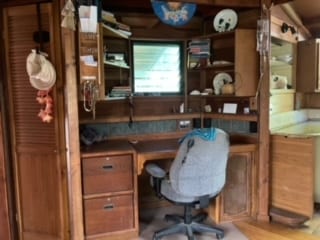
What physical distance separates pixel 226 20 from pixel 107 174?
1947 mm

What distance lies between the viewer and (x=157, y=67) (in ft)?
10.9

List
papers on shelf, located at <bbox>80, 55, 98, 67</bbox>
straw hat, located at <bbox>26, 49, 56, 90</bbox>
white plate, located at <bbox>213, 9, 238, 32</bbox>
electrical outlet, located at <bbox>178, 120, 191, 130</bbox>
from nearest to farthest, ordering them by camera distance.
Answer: straw hat, located at <bbox>26, 49, 56, 90</bbox> → papers on shelf, located at <bbox>80, 55, 98, 67</bbox> → white plate, located at <bbox>213, 9, 238, 32</bbox> → electrical outlet, located at <bbox>178, 120, 191, 130</bbox>

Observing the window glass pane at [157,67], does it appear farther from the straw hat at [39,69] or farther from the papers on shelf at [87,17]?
the straw hat at [39,69]

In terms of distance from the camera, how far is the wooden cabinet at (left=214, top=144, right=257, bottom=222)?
2.93 m

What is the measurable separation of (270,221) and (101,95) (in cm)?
205

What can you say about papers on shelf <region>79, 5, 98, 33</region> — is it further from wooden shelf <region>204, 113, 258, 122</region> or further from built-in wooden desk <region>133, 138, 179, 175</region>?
wooden shelf <region>204, 113, 258, 122</region>

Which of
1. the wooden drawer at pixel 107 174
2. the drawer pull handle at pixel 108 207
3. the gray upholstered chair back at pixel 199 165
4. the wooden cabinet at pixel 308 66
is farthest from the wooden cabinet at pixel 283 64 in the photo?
the drawer pull handle at pixel 108 207

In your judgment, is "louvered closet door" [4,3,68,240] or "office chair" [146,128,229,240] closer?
"office chair" [146,128,229,240]

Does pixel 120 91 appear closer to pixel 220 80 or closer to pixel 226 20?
pixel 220 80

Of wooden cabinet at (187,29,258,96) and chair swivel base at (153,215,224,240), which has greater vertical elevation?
wooden cabinet at (187,29,258,96)

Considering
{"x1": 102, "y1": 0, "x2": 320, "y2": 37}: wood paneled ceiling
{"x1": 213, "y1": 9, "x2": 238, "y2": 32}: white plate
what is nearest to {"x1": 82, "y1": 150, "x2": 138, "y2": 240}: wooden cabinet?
{"x1": 102, "y1": 0, "x2": 320, "y2": 37}: wood paneled ceiling

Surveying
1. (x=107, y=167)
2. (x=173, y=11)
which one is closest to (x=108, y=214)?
(x=107, y=167)

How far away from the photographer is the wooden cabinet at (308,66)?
358 cm

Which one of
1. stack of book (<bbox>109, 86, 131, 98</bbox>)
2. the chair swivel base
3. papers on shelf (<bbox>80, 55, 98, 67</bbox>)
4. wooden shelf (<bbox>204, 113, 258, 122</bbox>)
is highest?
papers on shelf (<bbox>80, 55, 98, 67</bbox>)
